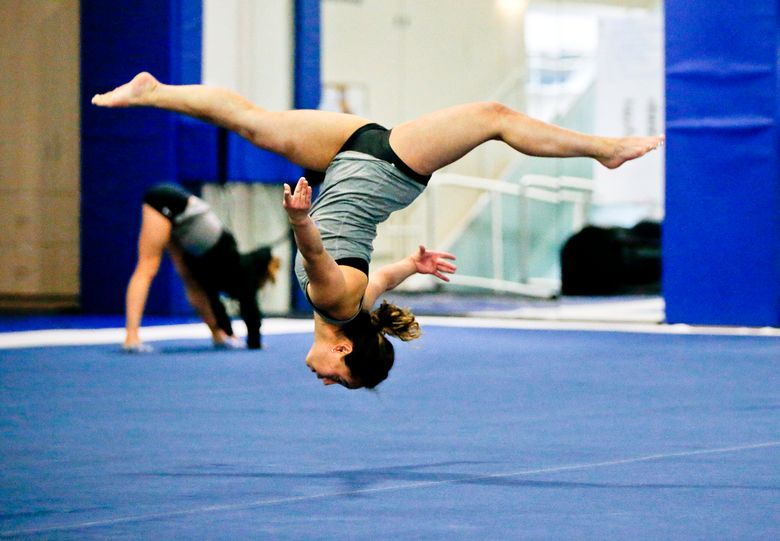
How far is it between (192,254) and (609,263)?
514 centimetres

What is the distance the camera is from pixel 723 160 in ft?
31.8

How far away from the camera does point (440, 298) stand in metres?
13.7

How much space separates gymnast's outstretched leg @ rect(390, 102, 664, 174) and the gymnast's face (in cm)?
71

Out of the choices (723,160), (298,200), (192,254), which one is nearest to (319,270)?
(298,200)

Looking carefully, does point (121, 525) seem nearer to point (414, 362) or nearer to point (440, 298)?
point (414, 362)

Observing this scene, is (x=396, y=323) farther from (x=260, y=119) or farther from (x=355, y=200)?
(x=260, y=119)

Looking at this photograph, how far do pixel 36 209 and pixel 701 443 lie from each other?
825cm

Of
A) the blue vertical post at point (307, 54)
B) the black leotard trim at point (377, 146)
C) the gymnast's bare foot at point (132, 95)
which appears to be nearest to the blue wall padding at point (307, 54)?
the blue vertical post at point (307, 54)

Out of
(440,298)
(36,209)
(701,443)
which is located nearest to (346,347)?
(701,443)

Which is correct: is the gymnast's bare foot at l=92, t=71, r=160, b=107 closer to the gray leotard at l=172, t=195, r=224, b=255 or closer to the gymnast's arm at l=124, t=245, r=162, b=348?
the gray leotard at l=172, t=195, r=224, b=255

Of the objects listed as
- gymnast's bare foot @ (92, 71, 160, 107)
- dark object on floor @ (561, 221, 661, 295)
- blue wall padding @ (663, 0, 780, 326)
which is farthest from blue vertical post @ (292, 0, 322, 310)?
gymnast's bare foot @ (92, 71, 160, 107)

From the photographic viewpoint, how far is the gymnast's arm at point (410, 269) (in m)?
5.26

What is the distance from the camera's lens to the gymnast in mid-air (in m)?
4.60

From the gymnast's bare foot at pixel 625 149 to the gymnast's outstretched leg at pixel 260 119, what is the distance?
3.27ft
